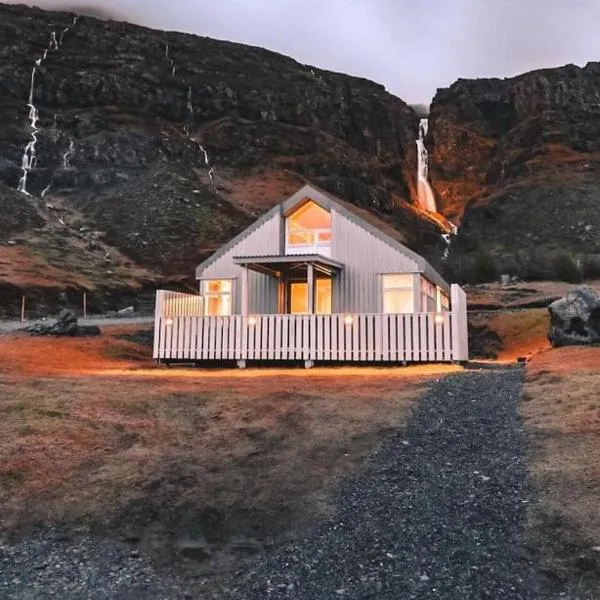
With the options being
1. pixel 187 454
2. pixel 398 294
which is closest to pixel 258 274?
pixel 398 294

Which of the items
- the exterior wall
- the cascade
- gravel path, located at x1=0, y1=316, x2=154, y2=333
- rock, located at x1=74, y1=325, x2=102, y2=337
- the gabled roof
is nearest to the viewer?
the gabled roof

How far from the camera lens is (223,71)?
112625mm

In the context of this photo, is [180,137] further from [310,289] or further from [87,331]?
[310,289]

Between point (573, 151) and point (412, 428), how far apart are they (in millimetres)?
101716

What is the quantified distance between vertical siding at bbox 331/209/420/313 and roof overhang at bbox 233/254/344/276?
549 mm

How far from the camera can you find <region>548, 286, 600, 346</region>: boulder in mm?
21641

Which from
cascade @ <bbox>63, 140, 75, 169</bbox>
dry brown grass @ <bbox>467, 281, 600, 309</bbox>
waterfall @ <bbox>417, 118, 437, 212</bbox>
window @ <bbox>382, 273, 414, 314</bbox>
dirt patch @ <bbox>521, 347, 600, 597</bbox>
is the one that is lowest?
dirt patch @ <bbox>521, 347, 600, 597</bbox>

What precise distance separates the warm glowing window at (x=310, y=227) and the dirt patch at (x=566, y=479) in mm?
11978

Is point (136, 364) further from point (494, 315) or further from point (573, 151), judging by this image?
point (573, 151)

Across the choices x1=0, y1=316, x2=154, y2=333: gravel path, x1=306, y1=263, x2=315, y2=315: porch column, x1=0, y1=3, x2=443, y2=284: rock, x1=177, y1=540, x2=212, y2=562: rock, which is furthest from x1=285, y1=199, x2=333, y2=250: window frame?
x1=0, y1=3, x2=443, y2=284: rock

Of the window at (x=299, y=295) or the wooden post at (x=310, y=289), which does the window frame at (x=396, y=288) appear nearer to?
the wooden post at (x=310, y=289)

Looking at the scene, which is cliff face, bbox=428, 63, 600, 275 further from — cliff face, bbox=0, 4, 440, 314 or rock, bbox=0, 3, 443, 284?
cliff face, bbox=0, 4, 440, 314

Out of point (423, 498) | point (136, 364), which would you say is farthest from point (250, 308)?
point (423, 498)

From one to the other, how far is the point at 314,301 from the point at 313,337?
257cm
